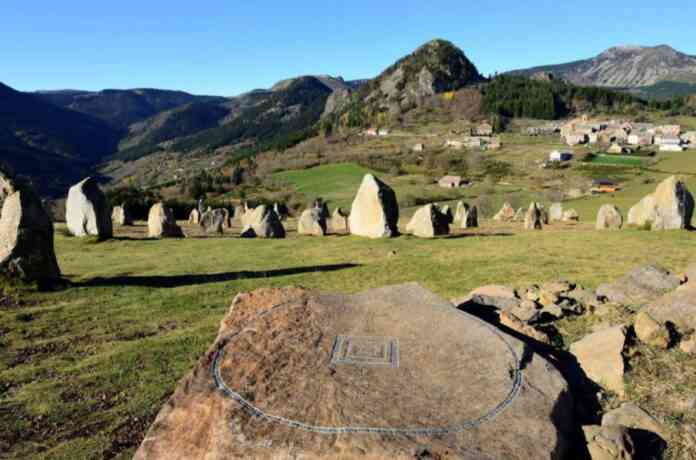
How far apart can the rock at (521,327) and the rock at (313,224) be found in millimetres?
20269

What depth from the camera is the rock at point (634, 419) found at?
18.1ft

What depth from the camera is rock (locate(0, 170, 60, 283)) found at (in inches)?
557

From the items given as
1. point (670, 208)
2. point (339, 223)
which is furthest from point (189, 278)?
point (670, 208)

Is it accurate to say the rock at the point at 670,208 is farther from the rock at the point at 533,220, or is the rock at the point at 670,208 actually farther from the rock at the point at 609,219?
the rock at the point at 533,220

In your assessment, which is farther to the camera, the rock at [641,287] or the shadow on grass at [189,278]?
the shadow on grass at [189,278]

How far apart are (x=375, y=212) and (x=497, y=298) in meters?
15.1

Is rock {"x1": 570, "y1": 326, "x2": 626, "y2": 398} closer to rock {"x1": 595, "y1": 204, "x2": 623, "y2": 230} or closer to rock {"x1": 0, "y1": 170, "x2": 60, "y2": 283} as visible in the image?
rock {"x1": 0, "y1": 170, "x2": 60, "y2": 283}

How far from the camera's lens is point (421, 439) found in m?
4.54

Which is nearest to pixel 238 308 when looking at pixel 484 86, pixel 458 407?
pixel 458 407

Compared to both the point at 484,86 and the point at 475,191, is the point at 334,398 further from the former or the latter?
the point at 484,86

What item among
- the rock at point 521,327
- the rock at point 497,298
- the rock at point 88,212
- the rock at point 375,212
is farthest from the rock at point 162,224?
the rock at point 521,327

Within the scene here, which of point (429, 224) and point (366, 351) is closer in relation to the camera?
point (366, 351)

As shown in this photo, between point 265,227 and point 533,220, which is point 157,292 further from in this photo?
point 533,220

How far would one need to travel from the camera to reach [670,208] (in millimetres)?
22812
